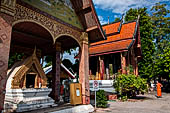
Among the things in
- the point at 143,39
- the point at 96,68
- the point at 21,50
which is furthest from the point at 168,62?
the point at 21,50

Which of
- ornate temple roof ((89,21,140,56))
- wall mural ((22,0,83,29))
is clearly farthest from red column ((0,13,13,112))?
ornate temple roof ((89,21,140,56))

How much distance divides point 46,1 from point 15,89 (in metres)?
3.74

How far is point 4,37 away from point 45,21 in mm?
1972

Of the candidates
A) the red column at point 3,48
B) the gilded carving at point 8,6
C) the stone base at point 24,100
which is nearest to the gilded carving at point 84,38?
the stone base at point 24,100

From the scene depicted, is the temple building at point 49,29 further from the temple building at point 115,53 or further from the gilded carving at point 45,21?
the temple building at point 115,53

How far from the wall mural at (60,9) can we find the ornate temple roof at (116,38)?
8.21 m

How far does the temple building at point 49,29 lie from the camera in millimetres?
3988

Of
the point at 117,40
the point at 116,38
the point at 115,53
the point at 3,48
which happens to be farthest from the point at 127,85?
the point at 3,48

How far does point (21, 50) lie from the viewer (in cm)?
868

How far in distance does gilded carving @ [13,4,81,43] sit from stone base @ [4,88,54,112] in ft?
7.81

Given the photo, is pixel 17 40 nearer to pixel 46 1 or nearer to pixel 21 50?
pixel 21 50

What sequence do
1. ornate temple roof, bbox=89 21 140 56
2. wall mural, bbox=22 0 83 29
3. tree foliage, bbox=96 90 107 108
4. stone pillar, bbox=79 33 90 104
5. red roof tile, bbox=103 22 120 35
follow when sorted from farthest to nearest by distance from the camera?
red roof tile, bbox=103 22 120 35
ornate temple roof, bbox=89 21 140 56
tree foliage, bbox=96 90 107 108
stone pillar, bbox=79 33 90 104
wall mural, bbox=22 0 83 29

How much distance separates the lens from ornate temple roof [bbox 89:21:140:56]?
15.5 meters

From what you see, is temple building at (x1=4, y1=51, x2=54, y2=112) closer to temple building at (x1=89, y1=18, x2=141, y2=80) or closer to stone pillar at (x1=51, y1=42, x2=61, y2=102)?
stone pillar at (x1=51, y1=42, x2=61, y2=102)
